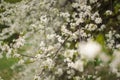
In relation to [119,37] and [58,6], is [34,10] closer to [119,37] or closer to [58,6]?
[58,6]

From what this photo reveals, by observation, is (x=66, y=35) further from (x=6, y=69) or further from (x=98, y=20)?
(x=6, y=69)

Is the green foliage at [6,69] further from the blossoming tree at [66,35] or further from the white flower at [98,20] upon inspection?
the white flower at [98,20]

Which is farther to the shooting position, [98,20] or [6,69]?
[6,69]

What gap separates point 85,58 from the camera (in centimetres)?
289

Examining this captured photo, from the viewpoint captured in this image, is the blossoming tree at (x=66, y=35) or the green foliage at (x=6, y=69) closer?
the blossoming tree at (x=66, y=35)

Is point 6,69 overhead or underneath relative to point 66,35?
overhead

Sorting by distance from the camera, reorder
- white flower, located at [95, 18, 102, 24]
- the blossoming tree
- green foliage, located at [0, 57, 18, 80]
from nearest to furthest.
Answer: the blossoming tree → white flower, located at [95, 18, 102, 24] → green foliage, located at [0, 57, 18, 80]

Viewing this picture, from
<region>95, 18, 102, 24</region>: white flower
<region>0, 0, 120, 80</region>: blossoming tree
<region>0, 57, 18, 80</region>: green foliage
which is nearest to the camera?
<region>0, 0, 120, 80</region>: blossoming tree

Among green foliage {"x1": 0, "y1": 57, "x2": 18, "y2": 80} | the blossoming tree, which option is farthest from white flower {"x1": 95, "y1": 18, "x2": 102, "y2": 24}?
green foliage {"x1": 0, "y1": 57, "x2": 18, "y2": 80}

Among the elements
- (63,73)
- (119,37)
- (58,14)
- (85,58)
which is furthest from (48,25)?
(85,58)

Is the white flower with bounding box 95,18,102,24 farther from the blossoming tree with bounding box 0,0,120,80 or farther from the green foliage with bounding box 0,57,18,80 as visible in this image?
the green foliage with bounding box 0,57,18,80

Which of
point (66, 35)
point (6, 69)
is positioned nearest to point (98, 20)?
point (66, 35)

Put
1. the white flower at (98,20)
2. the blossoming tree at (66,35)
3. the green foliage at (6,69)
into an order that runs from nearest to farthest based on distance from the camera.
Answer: the blossoming tree at (66,35), the white flower at (98,20), the green foliage at (6,69)

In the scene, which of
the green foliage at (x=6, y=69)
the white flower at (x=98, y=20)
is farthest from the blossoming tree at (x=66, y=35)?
the green foliage at (x=6, y=69)
